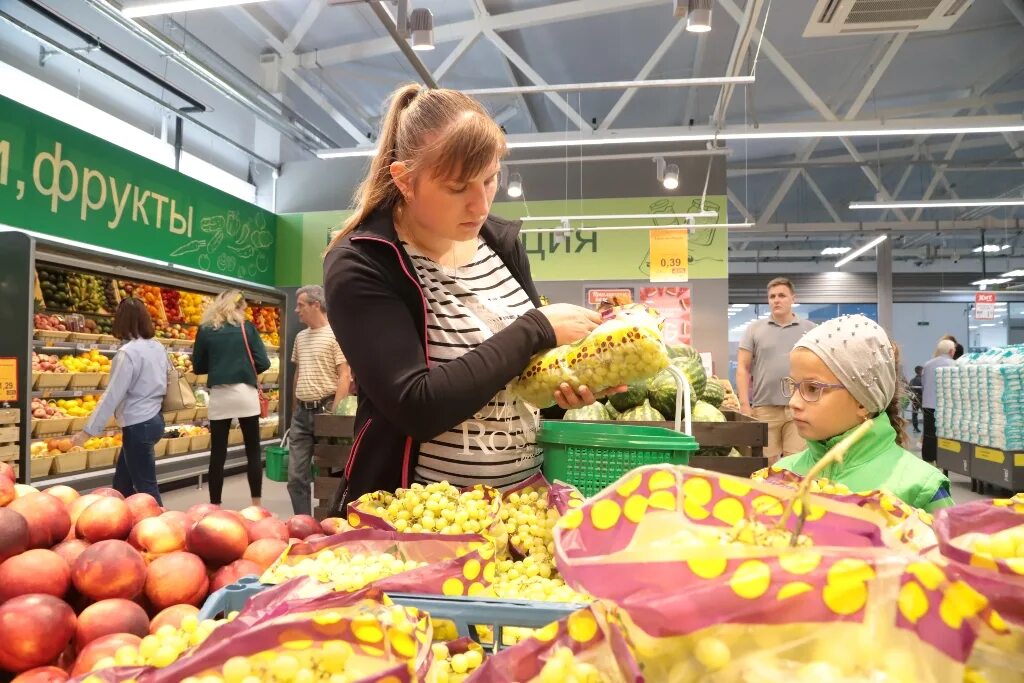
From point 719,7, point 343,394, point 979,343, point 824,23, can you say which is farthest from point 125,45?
point 979,343

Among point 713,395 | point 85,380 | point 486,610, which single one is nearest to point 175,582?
point 486,610

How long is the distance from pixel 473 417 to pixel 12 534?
0.80 metres

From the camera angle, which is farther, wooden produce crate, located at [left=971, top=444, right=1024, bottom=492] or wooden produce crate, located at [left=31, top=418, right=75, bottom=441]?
wooden produce crate, located at [left=971, top=444, right=1024, bottom=492]

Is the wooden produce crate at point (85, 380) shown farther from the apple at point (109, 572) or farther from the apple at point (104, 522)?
the apple at point (109, 572)

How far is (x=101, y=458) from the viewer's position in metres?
6.07

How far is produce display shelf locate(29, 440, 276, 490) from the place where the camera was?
18.5ft

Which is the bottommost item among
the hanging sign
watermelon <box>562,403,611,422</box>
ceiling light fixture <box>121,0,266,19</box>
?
watermelon <box>562,403,611,422</box>

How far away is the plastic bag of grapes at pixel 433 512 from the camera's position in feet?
3.69

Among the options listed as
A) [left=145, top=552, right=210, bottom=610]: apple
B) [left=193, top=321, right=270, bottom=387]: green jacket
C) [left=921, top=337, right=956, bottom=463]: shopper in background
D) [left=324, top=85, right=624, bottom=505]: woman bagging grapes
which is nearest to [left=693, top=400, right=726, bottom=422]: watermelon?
[left=324, top=85, right=624, bottom=505]: woman bagging grapes

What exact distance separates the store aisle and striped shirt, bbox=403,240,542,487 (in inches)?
192

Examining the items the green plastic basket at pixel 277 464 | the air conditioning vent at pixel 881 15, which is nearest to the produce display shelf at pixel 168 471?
the green plastic basket at pixel 277 464

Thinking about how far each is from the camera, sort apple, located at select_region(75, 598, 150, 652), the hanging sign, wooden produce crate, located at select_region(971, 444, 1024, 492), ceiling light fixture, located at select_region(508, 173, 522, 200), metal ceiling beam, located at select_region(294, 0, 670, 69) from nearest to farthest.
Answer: apple, located at select_region(75, 598, 150, 652) → wooden produce crate, located at select_region(971, 444, 1024, 492) → metal ceiling beam, located at select_region(294, 0, 670, 69) → ceiling light fixture, located at select_region(508, 173, 522, 200) → the hanging sign

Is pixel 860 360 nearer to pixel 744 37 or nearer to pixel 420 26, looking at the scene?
pixel 420 26

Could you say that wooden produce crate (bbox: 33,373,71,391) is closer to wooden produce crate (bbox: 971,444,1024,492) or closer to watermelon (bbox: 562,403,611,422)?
watermelon (bbox: 562,403,611,422)
